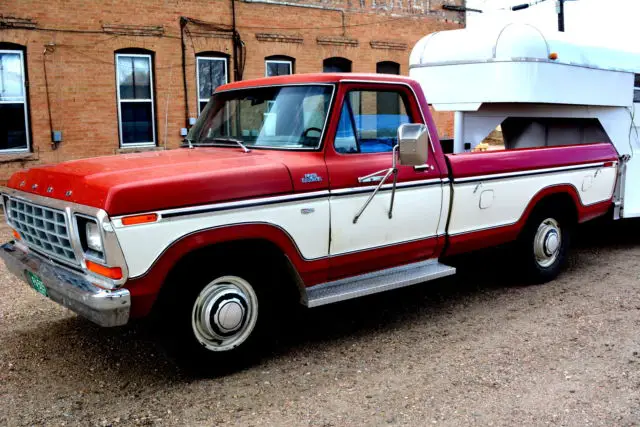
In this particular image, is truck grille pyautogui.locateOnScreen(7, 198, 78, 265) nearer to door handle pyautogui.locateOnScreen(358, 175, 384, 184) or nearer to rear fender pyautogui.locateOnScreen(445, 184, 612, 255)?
door handle pyautogui.locateOnScreen(358, 175, 384, 184)

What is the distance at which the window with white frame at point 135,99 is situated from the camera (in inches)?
551

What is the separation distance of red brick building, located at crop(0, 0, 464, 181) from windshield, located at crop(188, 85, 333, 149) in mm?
8730

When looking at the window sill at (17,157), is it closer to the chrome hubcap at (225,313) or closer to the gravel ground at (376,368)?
the gravel ground at (376,368)

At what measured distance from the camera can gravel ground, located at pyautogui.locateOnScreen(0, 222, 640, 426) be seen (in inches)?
152

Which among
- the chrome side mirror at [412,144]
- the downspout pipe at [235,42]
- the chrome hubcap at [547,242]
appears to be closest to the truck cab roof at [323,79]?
the chrome side mirror at [412,144]

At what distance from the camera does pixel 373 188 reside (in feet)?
15.9

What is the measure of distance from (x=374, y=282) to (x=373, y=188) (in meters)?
0.71

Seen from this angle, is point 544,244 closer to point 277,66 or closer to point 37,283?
point 37,283

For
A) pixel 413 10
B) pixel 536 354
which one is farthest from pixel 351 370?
pixel 413 10

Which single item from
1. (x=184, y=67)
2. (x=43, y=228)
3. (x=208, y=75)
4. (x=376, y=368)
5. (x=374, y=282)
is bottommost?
(x=376, y=368)

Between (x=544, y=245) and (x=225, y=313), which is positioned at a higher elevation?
(x=225, y=313)

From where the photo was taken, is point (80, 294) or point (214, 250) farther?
point (214, 250)

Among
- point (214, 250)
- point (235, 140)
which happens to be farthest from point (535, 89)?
point (214, 250)

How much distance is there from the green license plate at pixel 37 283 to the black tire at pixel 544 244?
4.24 m
